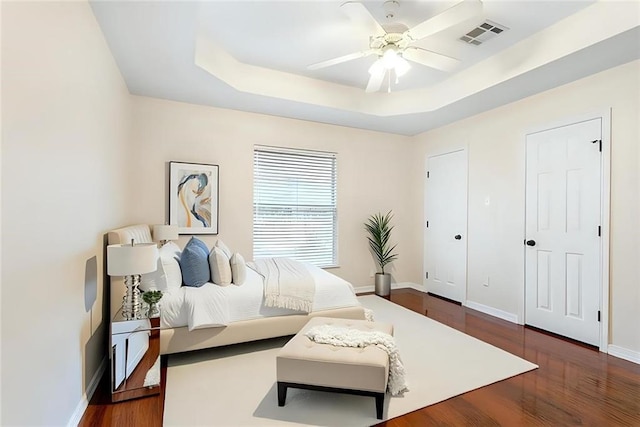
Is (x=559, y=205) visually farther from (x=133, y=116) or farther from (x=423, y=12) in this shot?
(x=133, y=116)

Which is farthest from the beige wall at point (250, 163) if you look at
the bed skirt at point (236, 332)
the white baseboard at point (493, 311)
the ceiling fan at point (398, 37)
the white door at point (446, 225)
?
the ceiling fan at point (398, 37)

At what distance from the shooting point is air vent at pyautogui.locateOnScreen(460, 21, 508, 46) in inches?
115

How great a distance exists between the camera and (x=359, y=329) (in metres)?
2.46

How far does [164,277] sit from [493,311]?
396 centimetres

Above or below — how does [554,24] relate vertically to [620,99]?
above

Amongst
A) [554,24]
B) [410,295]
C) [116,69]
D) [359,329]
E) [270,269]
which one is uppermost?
[554,24]

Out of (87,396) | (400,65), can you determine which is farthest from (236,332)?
(400,65)

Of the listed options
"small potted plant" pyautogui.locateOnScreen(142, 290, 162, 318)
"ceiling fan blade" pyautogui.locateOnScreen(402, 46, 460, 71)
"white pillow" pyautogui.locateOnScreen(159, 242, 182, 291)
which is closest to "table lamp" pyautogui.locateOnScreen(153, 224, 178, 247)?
"white pillow" pyautogui.locateOnScreen(159, 242, 182, 291)

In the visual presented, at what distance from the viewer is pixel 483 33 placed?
120 inches

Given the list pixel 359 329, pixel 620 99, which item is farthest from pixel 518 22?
pixel 359 329

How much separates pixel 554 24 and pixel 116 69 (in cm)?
406

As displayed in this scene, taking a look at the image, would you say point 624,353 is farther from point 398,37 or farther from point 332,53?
point 332,53

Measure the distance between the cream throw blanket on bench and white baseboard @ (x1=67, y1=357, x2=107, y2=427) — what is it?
133 cm

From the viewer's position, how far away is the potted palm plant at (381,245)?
16.6 feet
